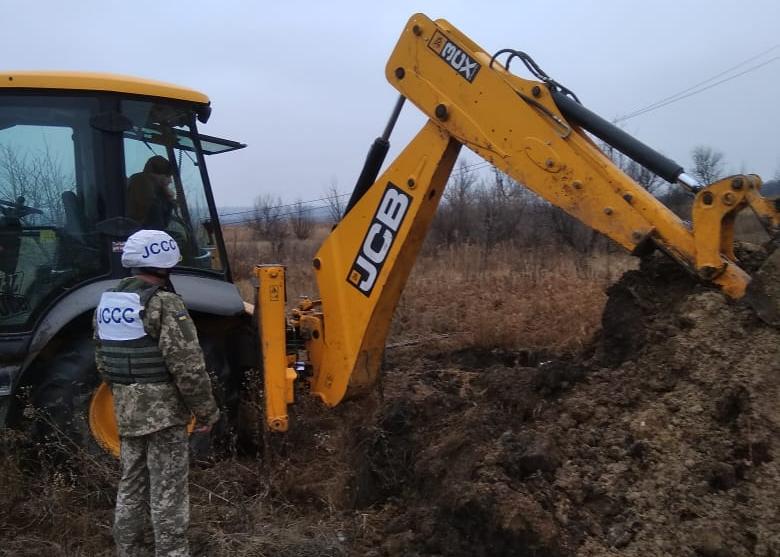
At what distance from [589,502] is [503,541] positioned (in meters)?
0.45

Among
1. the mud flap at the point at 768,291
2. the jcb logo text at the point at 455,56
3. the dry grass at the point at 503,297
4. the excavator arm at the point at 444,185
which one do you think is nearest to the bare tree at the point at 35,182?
the excavator arm at the point at 444,185

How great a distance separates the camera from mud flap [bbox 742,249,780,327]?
3404 mm

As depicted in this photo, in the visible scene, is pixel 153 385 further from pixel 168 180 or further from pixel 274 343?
pixel 168 180

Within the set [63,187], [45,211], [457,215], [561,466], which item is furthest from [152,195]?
[457,215]

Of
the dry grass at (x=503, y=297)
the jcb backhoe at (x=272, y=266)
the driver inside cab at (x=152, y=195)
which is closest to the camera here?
the jcb backhoe at (x=272, y=266)

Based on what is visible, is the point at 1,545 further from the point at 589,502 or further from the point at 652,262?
the point at 652,262

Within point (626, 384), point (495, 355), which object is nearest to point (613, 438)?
point (626, 384)

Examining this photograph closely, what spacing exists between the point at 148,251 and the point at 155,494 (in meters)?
1.17

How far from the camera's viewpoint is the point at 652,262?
4215mm

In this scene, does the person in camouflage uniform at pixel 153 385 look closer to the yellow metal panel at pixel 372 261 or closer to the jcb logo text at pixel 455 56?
the yellow metal panel at pixel 372 261

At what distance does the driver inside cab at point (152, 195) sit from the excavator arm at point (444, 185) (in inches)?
41.7

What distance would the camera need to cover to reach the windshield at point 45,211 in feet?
14.7

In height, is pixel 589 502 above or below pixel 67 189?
below

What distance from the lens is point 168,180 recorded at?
189 inches
